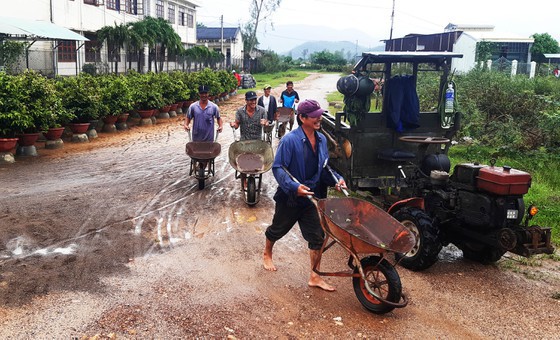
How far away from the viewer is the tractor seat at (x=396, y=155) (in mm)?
7516

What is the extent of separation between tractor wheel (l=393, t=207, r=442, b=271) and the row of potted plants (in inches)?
338

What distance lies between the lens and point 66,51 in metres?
26.0

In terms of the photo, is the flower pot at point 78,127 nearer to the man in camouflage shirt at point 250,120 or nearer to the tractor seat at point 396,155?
the man in camouflage shirt at point 250,120

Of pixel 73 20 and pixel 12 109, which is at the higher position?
pixel 73 20

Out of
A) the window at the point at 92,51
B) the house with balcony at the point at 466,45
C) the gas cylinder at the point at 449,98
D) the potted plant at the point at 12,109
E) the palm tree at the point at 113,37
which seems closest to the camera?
the gas cylinder at the point at 449,98

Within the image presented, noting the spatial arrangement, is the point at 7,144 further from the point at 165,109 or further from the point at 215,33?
the point at 215,33

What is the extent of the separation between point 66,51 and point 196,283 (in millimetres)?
23881

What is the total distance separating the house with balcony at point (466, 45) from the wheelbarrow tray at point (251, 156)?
3216 centimetres

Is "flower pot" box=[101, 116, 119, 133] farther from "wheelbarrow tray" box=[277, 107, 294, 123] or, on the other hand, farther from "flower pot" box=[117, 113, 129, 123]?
"wheelbarrow tray" box=[277, 107, 294, 123]

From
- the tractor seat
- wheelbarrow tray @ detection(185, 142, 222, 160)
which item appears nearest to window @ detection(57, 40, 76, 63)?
wheelbarrow tray @ detection(185, 142, 222, 160)

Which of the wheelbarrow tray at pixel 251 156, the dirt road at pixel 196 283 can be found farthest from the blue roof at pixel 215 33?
the dirt road at pixel 196 283

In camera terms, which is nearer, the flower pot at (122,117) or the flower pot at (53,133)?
the flower pot at (53,133)

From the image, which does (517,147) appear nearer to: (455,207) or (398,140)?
(398,140)

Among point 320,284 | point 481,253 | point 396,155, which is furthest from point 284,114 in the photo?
point 320,284
